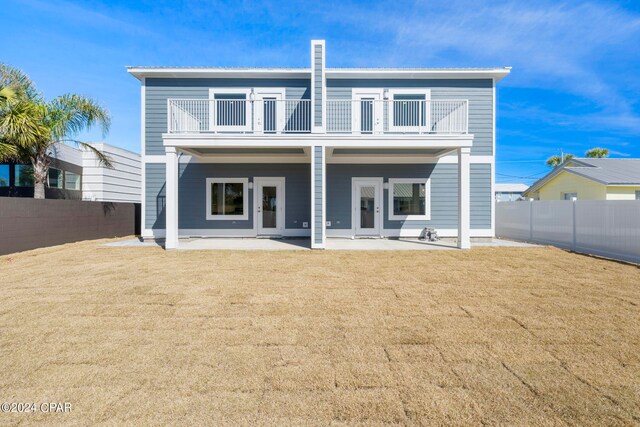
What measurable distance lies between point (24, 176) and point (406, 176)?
50.4ft

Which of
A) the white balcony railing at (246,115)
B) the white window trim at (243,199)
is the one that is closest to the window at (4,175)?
the white balcony railing at (246,115)

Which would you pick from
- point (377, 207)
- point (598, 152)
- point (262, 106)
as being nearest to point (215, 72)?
point (262, 106)

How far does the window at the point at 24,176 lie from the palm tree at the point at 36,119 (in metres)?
2.42

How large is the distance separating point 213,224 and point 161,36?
7.75 m

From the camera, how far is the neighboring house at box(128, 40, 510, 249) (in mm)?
11352

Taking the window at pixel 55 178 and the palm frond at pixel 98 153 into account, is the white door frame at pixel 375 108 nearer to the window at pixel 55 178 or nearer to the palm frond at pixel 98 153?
the palm frond at pixel 98 153

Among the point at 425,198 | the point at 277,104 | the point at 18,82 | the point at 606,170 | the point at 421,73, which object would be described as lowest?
the point at 425,198

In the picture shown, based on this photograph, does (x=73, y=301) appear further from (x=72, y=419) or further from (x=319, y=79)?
(x=319, y=79)

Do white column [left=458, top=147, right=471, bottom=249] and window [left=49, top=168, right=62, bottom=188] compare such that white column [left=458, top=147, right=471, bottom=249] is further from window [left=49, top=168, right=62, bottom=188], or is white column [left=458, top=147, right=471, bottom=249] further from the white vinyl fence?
window [left=49, top=168, right=62, bottom=188]

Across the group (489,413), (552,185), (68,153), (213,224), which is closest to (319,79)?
(213,224)

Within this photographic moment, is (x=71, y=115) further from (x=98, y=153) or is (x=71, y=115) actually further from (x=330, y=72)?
(x=330, y=72)

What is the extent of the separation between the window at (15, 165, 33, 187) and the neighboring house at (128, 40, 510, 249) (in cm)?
536

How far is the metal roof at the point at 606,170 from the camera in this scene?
48.5ft

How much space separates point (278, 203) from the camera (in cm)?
1196
